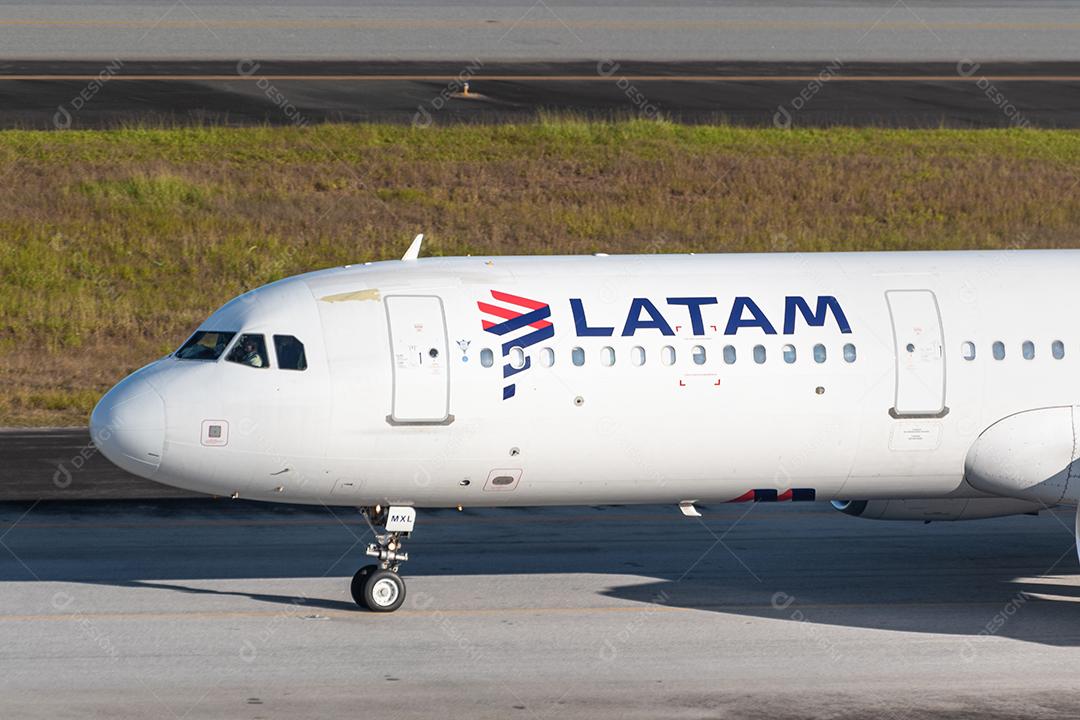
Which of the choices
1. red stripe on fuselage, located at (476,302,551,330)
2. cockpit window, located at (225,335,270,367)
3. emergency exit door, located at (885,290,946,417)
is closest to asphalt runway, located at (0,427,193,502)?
cockpit window, located at (225,335,270,367)

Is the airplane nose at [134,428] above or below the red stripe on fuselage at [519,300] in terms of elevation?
below

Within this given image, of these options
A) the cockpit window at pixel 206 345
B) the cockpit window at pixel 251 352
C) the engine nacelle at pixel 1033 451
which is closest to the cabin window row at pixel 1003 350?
the engine nacelle at pixel 1033 451

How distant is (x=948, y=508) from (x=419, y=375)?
729cm

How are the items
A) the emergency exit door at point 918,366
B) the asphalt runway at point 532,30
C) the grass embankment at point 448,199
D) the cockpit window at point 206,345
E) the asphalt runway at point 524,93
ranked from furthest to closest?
the asphalt runway at point 532,30, the asphalt runway at point 524,93, the grass embankment at point 448,199, the emergency exit door at point 918,366, the cockpit window at point 206,345

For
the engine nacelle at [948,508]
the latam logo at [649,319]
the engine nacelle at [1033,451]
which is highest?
the latam logo at [649,319]

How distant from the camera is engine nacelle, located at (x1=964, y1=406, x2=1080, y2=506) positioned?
21.1 metres

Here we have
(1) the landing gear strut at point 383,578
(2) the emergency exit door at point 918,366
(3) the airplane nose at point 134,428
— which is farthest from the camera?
(1) the landing gear strut at point 383,578

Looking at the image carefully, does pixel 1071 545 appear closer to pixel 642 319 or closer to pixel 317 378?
pixel 642 319

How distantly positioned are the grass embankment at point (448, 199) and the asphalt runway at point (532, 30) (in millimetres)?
10282

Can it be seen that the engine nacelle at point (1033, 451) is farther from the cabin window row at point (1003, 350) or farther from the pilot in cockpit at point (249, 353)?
the pilot in cockpit at point (249, 353)

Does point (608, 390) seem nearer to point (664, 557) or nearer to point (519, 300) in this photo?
point (519, 300)

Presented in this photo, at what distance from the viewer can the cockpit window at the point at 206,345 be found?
806 inches

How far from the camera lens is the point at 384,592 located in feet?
70.4

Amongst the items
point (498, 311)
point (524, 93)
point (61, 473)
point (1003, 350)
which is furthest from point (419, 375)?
point (524, 93)
